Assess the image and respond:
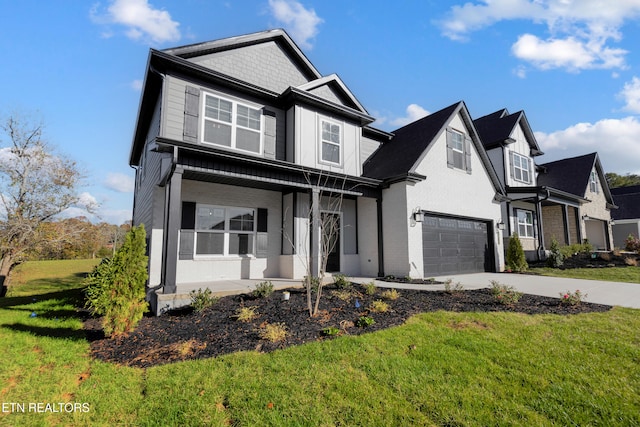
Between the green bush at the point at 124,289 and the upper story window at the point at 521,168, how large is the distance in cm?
1909

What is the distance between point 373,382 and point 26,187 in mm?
16685

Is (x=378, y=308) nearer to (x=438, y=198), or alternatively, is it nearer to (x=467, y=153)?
(x=438, y=198)

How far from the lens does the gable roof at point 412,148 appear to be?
1064 cm

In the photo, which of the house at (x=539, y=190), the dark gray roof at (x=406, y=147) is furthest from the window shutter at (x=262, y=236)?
the house at (x=539, y=190)

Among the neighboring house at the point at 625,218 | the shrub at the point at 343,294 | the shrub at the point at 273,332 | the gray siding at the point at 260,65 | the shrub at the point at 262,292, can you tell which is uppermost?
the gray siding at the point at 260,65

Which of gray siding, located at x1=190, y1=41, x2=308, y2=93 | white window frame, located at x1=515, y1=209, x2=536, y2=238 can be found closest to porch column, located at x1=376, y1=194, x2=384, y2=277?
gray siding, located at x1=190, y1=41, x2=308, y2=93

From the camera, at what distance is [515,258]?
1289cm

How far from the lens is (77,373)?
3.68 meters

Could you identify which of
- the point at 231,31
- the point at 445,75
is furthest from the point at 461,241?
the point at 231,31

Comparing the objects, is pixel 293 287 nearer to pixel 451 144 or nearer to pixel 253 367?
pixel 253 367

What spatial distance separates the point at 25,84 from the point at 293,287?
947 centimetres

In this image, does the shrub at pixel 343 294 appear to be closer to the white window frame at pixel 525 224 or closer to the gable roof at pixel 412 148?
Answer: the gable roof at pixel 412 148

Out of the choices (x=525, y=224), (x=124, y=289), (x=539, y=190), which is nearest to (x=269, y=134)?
(x=124, y=289)

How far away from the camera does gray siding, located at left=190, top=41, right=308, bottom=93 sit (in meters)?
9.52
